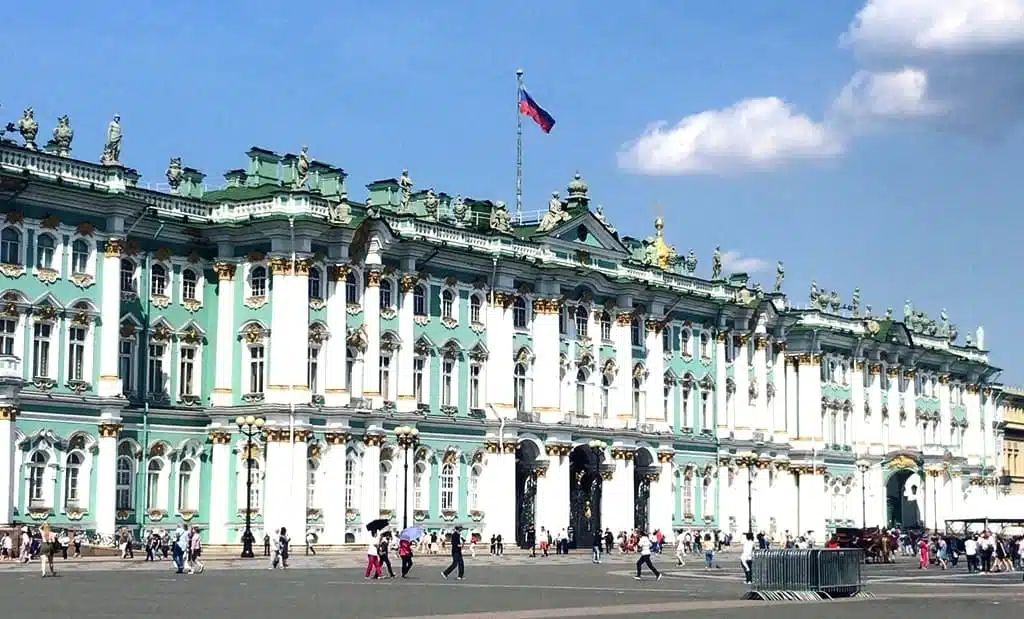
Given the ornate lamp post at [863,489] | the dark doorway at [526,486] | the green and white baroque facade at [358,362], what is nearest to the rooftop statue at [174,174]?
the green and white baroque facade at [358,362]

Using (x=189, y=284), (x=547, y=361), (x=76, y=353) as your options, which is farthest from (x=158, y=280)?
(x=547, y=361)

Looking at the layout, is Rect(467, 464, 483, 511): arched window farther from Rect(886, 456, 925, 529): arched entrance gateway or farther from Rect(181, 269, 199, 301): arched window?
Rect(886, 456, 925, 529): arched entrance gateway

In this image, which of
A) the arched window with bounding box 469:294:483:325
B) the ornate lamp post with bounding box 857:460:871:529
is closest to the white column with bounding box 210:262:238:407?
the arched window with bounding box 469:294:483:325

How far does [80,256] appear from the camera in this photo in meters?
72.8

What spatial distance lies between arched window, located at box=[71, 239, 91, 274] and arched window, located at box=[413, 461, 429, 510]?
20.2 metres

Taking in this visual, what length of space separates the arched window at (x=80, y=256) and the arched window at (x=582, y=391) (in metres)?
31.5

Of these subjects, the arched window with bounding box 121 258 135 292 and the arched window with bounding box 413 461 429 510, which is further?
the arched window with bounding box 413 461 429 510

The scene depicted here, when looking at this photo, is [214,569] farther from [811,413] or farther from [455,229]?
[811,413]

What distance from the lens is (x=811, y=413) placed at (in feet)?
385

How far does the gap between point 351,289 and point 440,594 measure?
38438mm

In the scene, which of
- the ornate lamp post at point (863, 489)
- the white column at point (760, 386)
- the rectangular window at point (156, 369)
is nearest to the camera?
the rectangular window at point (156, 369)

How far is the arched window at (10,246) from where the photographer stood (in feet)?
229

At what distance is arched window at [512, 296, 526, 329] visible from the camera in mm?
91875

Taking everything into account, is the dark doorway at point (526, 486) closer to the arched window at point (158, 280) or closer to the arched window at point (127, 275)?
the arched window at point (158, 280)
